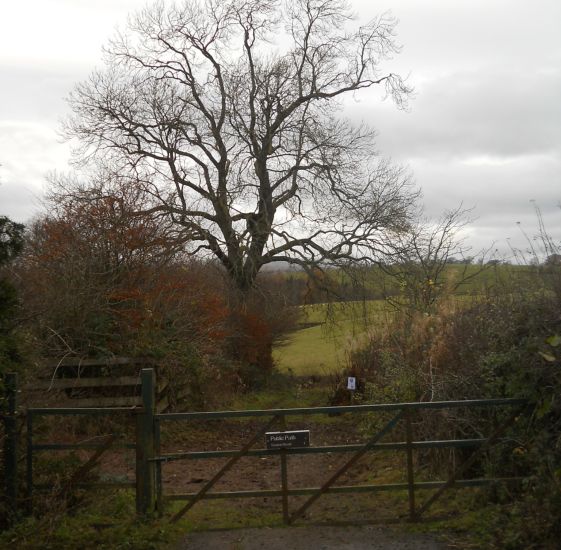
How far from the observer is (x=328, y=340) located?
2681 centimetres

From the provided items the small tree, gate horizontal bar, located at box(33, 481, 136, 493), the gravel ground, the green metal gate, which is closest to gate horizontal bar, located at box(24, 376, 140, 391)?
the small tree

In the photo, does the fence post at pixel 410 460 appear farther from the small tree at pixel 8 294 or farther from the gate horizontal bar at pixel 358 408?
the small tree at pixel 8 294

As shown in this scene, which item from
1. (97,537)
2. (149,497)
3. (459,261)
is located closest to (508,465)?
(149,497)

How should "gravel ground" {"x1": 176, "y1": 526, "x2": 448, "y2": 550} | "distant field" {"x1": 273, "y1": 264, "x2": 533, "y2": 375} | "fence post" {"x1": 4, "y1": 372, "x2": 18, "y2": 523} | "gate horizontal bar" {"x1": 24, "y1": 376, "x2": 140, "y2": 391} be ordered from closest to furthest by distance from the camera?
"gravel ground" {"x1": 176, "y1": 526, "x2": 448, "y2": 550}
"fence post" {"x1": 4, "y1": 372, "x2": 18, "y2": 523}
"gate horizontal bar" {"x1": 24, "y1": 376, "x2": 140, "y2": 391}
"distant field" {"x1": 273, "y1": 264, "x2": 533, "y2": 375}

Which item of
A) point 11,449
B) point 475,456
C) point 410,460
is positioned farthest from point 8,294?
point 475,456

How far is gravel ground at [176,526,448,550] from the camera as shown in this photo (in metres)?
6.86

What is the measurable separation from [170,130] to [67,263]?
11047 mm

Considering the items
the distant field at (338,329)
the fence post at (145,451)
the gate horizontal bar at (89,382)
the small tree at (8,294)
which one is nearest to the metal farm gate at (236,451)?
the fence post at (145,451)

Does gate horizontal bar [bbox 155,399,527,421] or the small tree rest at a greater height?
the small tree

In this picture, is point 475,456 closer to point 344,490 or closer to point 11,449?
point 344,490

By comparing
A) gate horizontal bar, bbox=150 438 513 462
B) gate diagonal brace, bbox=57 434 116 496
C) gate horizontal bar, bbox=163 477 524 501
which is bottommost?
gate horizontal bar, bbox=163 477 524 501

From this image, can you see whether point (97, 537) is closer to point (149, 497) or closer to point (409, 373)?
point (149, 497)

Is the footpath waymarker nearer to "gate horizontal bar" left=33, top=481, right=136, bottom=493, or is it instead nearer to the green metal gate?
the green metal gate

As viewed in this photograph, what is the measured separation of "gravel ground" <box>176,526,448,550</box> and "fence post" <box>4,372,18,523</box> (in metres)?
1.86
